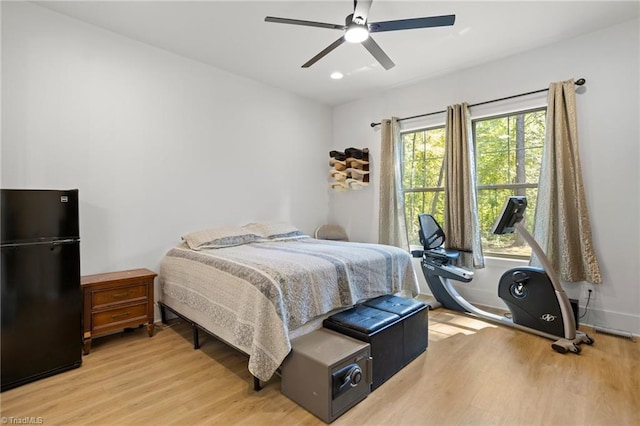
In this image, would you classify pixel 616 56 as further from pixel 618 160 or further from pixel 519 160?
pixel 519 160

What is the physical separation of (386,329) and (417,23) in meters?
2.11

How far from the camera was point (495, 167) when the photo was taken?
12.3 ft

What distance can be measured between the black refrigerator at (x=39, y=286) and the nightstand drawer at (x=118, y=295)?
0.23 metres

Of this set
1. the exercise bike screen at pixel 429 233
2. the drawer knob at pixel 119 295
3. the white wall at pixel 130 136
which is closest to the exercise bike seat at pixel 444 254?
the exercise bike screen at pixel 429 233

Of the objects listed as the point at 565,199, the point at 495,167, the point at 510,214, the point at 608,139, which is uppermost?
the point at 608,139

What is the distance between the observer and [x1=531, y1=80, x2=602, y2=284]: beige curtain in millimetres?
3006

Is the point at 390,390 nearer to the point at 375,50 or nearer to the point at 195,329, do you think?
the point at 195,329

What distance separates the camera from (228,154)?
393cm

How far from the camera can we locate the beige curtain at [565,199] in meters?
3.01

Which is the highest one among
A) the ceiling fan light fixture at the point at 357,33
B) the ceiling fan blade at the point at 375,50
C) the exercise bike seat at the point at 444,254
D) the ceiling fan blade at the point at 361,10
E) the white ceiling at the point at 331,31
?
the white ceiling at the point at 331,31

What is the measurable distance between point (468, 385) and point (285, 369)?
1.21 m

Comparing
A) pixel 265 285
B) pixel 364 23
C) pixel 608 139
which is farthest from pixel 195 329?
pixel 608 139

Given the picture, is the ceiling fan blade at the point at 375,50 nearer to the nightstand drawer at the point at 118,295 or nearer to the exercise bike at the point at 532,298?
the exercise bike at the point at 532,298

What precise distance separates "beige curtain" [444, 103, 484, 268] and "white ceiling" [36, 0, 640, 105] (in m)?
0.71
